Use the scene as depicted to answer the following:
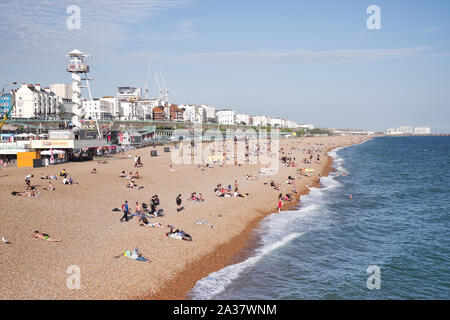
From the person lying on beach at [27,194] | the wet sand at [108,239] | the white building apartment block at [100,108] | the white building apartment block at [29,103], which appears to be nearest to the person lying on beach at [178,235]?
the wet sand at [108,239]

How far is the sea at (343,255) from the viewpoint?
1387cm

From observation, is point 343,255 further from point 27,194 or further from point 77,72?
point 77,72

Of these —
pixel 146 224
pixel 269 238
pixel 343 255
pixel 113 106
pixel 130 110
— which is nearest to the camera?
pixel 146 224


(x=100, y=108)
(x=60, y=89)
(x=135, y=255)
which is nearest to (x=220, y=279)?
(x=135, y=255)

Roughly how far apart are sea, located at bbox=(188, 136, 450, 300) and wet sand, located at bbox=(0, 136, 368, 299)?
125cm

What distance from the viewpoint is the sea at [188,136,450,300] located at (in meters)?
13.9

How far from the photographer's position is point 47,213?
1708 cm

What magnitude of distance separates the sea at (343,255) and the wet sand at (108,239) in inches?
49.0

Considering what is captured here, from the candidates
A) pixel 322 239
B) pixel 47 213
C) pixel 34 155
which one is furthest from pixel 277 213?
pixel 34 155

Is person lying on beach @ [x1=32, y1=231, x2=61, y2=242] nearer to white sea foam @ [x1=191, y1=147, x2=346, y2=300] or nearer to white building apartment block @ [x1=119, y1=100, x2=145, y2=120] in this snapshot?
white sea foam @ [x1=191, y1=147, x2=346, y2=300]

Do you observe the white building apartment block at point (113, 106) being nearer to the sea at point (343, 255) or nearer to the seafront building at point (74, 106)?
the seafront building at point (74, 106)

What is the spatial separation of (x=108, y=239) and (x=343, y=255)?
461 inches

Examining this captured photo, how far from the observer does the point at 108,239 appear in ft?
49.8

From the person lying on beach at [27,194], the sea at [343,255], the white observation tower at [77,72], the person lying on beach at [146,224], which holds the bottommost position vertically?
the sea at [343,255]
